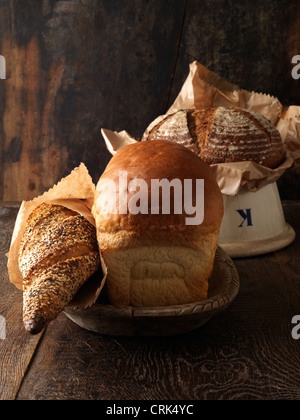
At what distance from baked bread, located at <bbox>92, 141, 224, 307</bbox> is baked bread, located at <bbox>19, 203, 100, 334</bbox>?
42mm

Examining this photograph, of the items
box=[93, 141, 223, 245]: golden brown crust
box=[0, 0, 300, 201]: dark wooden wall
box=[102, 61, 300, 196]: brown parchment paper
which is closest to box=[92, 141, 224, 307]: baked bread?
box=[93, 141, 223, 245]: golden brown crust

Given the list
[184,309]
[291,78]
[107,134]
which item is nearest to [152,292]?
[184,309]

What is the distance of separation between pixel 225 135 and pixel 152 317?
30.5 inches

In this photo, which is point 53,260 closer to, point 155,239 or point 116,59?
point 155,239

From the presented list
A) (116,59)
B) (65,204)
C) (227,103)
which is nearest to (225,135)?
(227,103)

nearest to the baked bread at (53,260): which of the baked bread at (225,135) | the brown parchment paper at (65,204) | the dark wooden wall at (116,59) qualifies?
the brown parchment paper at (65,204)

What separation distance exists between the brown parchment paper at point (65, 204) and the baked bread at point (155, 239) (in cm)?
5

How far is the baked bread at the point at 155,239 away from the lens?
0.89 meters

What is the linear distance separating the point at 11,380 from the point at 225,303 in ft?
1.31

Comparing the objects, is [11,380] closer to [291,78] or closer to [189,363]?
[189,363]

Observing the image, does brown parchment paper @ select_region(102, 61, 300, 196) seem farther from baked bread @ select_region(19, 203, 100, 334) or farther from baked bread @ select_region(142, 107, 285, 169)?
baked bread @ select_region(19, 203, 100, 334)

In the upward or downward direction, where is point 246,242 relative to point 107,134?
downward

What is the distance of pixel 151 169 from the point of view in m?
0.91
